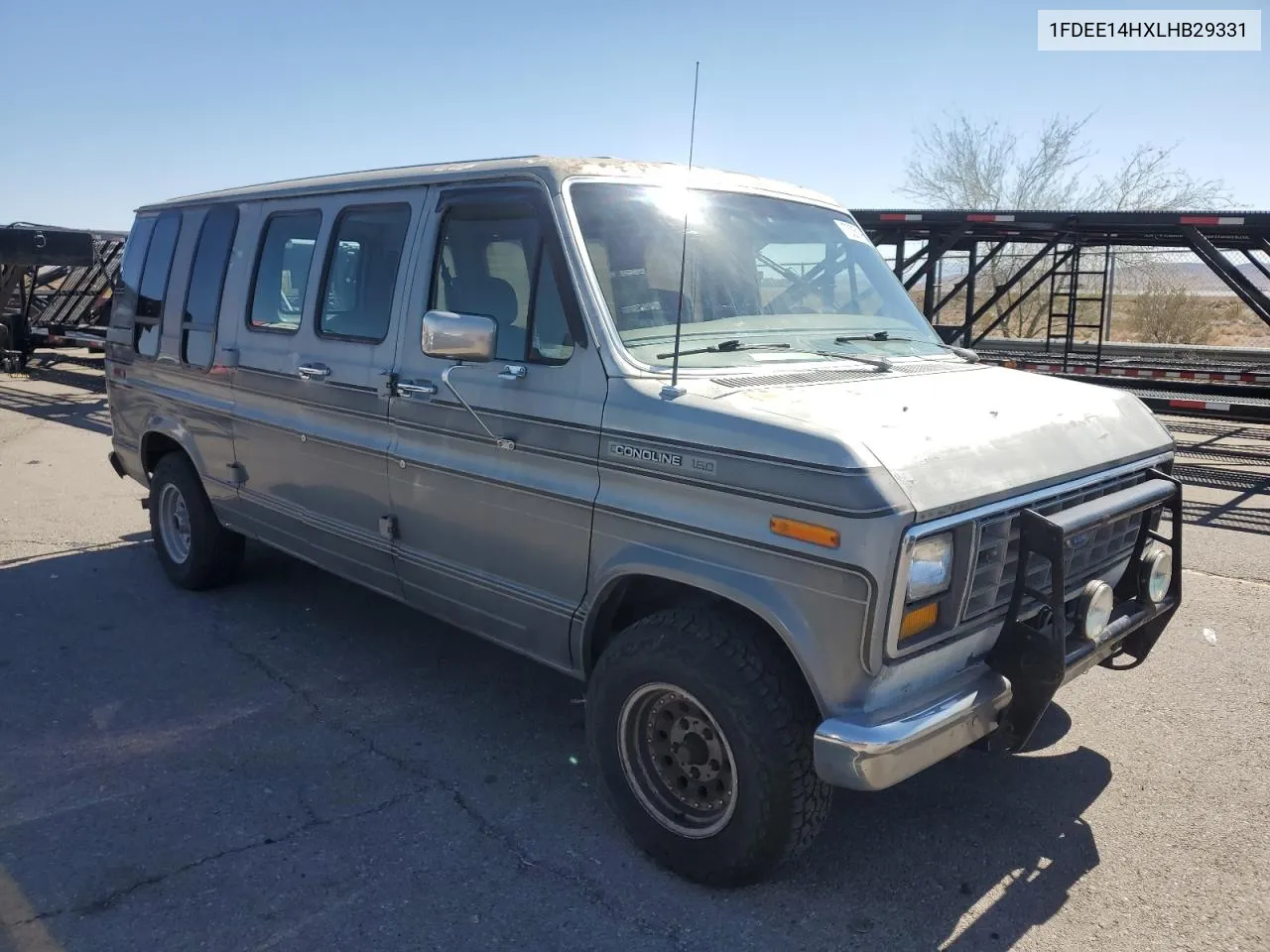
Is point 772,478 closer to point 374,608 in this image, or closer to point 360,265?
point 360,265

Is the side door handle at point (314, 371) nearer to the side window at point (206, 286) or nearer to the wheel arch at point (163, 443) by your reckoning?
the side window at point (206, 286)

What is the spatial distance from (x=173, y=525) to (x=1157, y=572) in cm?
547

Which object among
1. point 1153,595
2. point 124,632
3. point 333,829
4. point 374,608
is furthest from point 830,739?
point 124,632

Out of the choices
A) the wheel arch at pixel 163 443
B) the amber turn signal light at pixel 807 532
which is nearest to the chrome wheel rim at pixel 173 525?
the wheel arch at pixel 163 443

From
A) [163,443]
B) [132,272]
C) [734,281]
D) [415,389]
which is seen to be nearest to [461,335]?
[415,389]

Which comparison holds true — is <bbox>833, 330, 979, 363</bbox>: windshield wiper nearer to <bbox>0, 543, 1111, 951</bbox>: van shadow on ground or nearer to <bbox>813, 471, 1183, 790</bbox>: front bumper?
Answer: <bbox>813, 471, 1183, 790</bbox>: front bumper

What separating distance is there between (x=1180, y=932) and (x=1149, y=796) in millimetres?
843

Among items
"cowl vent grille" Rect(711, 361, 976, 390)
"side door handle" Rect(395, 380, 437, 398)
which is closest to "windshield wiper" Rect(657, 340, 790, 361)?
"cowl vent grille" Rect(711, 361, 976, 390)

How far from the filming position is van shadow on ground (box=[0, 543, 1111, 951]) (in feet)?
9.95

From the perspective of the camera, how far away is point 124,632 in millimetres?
5297

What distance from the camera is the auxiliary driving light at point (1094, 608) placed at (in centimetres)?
309

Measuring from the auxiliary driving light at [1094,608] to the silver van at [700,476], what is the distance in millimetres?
11

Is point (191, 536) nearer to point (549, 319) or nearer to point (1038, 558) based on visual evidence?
point (549, 319)

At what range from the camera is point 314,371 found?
176 inches
